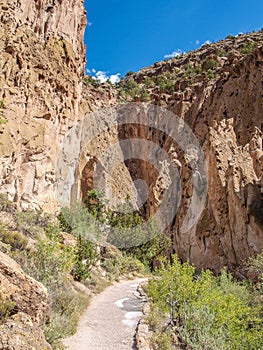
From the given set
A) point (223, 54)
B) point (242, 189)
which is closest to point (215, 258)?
point (242, 189)

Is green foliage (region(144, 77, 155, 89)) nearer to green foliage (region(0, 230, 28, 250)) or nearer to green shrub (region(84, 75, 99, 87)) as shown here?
green shrub (region(84, 75, 99, 87))

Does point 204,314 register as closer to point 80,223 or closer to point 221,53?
point 80,223

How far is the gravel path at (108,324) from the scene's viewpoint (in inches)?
314

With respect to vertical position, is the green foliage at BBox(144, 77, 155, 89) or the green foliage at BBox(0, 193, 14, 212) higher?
the green foliage at BBox(144, 77, 155, 89)

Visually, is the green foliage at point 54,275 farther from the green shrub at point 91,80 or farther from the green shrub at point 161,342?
the green shrub at point 91,80

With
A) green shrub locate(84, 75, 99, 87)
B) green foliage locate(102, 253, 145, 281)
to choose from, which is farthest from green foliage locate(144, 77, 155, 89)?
green foliage locate(102, 253, 145, 281)

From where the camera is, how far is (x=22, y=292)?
18.7ft

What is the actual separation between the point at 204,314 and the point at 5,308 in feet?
18.6

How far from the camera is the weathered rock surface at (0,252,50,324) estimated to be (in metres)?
5.51

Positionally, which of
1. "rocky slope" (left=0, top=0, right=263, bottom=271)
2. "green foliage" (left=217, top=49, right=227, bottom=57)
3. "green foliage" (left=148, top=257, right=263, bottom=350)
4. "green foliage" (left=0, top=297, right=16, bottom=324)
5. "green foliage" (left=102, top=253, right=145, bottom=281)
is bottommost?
"green foliage" (left=102, top=253, right=145, bottom=281)

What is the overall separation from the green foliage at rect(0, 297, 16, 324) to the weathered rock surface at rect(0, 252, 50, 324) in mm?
112

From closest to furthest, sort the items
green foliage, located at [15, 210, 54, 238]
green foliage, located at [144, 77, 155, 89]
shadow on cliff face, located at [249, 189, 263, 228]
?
green foliage, located at [15, 210, 54, 238] → shadow on cliff face, located at [249, 189, 263, 228] → green foliage, located at [144, 77, 155, 89]

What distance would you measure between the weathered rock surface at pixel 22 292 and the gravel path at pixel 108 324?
2304 millimetres

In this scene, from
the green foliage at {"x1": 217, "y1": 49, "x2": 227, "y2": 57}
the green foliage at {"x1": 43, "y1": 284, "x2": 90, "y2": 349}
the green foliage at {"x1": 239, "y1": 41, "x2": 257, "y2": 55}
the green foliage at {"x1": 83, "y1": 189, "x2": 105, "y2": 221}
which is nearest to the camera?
the green foliage at {"x1": 43, "y1": 284, "x2": 90, "y2": 349}
